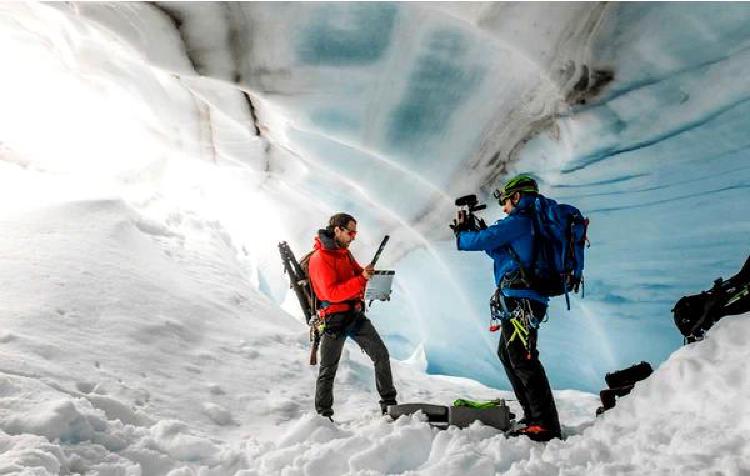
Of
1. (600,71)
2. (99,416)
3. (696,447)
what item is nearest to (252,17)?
(600,71)

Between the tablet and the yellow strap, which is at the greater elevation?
the tablet

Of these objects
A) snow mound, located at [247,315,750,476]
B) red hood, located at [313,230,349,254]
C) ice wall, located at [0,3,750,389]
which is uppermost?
ice wall, located at [0,3,750,389]

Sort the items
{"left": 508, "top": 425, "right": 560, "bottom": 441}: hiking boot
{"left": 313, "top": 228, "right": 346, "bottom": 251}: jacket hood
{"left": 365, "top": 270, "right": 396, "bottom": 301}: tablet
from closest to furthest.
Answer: {"left": 508, "top": 425, "right": 560, "bottom": 441}: hiking boot, {"left": 313, "top": 228, "right": 346, "bottom": 251}: jacket hood, {"left": 365, "top": 270, "right": 396, "bottom": 301}: tablet

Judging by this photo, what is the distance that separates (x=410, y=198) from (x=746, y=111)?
398cm

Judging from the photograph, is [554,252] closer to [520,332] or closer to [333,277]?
[520,332]

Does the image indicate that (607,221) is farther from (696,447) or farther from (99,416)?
(99,416)

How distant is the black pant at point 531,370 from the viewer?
2.93m

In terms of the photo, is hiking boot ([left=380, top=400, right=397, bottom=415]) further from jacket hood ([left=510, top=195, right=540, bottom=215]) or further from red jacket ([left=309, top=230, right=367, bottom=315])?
jacket hood ([left=510, top=195, right=540, bottom=215])

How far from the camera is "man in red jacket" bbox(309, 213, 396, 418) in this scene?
11.6 feet

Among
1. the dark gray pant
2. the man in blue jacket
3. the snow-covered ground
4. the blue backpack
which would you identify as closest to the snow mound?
the snow-covered ground

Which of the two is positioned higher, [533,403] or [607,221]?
[607,221]

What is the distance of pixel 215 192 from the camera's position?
13602 mm

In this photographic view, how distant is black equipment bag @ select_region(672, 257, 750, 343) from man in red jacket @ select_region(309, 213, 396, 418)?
1.86 m

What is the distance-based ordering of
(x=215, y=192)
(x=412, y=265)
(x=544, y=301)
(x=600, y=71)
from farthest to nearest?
1. (x=215, y=192)
2. (x=412, y=265)
3. (x=600, y=71)
4. (x=544, y=301)
